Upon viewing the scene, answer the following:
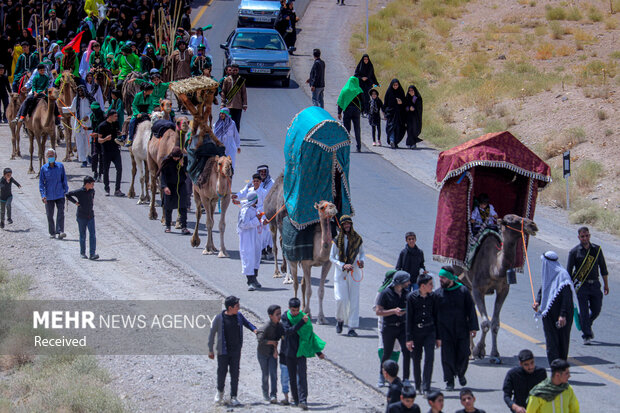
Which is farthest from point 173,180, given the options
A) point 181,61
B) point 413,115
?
point 181,61

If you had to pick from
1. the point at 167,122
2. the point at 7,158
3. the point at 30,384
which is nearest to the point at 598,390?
the point at 30,384

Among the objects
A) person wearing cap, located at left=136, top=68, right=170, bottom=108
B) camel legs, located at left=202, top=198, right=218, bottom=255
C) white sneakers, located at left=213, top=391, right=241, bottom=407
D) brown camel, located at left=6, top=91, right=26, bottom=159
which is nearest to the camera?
white sneakers, located at left=213, top=391, right=241, bottom=407

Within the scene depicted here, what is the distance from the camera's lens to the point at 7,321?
16703mm

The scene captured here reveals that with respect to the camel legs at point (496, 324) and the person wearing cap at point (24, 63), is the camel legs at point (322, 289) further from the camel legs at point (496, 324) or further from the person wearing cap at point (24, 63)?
the person wearing cap at point (24, 63)

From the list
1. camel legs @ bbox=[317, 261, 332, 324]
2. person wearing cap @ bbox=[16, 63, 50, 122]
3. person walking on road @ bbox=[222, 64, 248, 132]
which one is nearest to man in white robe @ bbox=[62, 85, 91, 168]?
person wearing cap @ bbox=[16, 63, 50, 122]

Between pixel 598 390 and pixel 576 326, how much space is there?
2.38 metres

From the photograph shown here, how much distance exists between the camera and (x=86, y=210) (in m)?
18.9

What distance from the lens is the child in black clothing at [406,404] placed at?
1003 cm

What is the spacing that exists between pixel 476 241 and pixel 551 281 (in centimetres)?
177

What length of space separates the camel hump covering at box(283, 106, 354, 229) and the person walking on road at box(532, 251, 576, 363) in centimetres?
362

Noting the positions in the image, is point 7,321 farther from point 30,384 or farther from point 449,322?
point 449,322

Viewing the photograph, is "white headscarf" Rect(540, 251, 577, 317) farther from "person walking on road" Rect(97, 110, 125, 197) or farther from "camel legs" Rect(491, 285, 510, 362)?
"person walking on road" Rect(97, 110, 125, 197)

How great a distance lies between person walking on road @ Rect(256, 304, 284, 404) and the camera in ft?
40.3

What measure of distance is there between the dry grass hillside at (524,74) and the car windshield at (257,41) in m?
4.33
